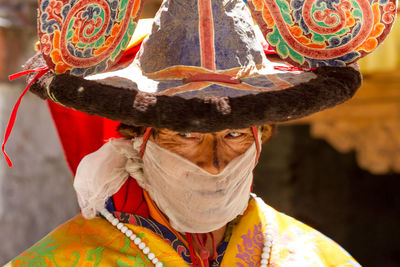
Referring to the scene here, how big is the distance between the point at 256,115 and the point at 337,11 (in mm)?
447

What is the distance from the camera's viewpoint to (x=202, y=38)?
1.94m

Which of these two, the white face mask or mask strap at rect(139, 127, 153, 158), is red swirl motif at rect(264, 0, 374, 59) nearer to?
the white face mask

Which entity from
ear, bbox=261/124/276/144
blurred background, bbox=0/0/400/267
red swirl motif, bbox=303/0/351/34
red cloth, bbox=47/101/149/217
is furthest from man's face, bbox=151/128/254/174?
blurred background, bbox=0/0/400/267

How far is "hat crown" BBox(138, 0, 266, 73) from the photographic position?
1.93 meters

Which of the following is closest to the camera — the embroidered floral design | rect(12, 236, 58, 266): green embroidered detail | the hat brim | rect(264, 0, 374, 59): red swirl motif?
the hat brim

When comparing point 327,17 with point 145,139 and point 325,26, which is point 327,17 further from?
point 145,139

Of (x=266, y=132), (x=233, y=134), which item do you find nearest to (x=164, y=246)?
(x=233, y=134)

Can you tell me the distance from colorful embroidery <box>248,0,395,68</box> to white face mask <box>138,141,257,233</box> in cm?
43

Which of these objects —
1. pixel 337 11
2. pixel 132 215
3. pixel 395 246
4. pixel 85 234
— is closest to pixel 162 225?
pixel 132 215

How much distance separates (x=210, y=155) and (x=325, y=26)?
56 centimetres

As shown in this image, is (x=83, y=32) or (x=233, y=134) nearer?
(x=83, y=32)

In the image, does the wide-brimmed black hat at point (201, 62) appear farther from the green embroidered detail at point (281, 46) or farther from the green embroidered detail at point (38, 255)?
the green embroidered detail at point (38, 255)

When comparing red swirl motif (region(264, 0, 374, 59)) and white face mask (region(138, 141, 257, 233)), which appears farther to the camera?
white face mask (region(138, 141, 257, 233))

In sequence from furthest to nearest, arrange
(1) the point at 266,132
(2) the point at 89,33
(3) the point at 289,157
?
(3) the point at 289,157 < (1) the point at 266,132 < (2) the point at 89,33
